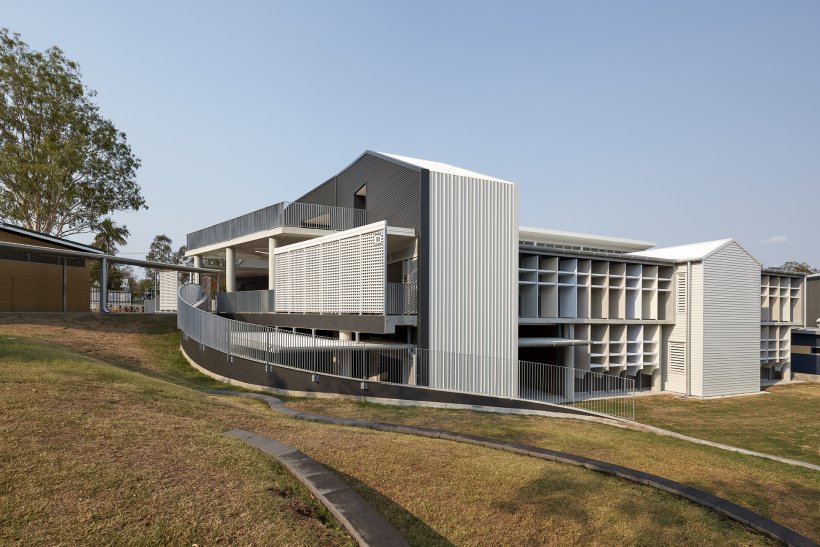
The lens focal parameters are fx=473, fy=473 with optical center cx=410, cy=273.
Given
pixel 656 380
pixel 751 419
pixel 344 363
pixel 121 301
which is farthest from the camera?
pixel 121 301

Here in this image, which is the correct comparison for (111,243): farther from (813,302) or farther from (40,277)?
(813,302)

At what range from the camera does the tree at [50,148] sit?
2883cm

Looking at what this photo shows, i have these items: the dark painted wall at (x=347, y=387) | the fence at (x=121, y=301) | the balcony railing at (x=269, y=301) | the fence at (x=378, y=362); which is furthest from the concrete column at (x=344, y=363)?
the fence at (x=121, y=301)

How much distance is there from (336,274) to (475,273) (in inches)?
200

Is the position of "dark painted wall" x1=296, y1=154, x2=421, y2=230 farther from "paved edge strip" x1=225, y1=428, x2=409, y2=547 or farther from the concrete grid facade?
"paved edge strip" x1=225, y1=428, x2=409, y2=547

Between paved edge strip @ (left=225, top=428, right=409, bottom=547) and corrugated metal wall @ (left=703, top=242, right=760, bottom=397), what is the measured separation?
22933 mm

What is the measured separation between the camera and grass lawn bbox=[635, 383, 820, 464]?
575 inches

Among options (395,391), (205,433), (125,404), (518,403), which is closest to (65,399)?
(125,404)

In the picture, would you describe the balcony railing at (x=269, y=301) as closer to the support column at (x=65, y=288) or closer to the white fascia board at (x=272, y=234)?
the white fascia board at (x=272, y=234)

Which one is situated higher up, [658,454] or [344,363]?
[344,363]

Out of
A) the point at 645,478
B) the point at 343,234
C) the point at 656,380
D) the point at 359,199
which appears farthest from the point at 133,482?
the point at 656,380

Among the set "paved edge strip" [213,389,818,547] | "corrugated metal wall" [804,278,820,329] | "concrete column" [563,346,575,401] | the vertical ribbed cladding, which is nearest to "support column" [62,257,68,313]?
the vertical ribbed cladding

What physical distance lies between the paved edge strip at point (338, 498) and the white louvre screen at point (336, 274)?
901cm

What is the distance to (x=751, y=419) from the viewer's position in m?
18.6
